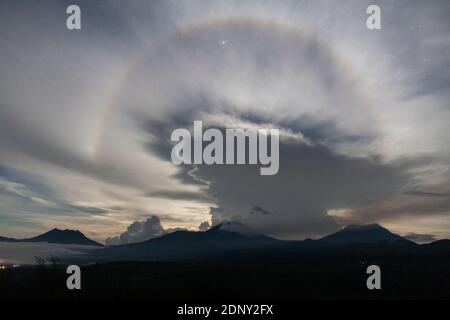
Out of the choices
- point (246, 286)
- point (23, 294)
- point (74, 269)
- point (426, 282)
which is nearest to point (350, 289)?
point (426, 282)

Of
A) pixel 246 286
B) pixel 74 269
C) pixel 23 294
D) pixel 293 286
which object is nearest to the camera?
pixel 74 269

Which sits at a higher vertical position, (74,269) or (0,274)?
(74,269)

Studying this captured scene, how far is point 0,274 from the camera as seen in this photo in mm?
59062

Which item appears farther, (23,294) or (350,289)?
(350,289)
